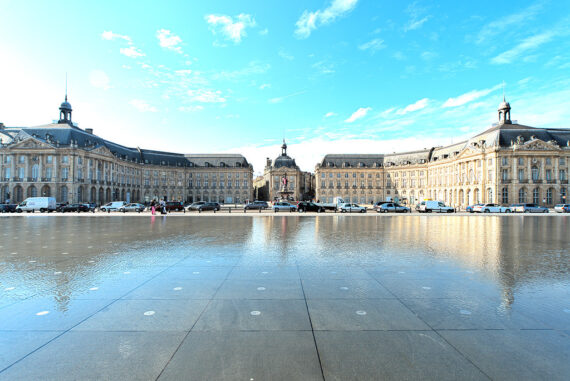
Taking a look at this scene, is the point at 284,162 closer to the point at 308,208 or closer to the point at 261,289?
the point at 308,208

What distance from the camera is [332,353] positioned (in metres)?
3.45

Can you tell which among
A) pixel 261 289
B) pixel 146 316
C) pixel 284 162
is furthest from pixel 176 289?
pixel 284 162

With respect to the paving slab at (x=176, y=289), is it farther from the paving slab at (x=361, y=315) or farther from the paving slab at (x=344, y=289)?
the paving slab at (x=361, y=315)

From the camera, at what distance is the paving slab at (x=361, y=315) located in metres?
4.19

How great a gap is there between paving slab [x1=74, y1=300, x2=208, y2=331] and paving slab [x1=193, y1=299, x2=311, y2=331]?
0.24 metres

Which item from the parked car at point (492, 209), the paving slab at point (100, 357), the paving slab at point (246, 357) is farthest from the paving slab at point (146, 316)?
the parked car at point (492, 209)

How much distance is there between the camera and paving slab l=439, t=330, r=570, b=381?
10.0 ft

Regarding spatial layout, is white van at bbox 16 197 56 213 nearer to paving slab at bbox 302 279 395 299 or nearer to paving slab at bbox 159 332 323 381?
paving slab at bbox 302 279 395 299

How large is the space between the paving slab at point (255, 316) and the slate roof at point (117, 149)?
7754cm

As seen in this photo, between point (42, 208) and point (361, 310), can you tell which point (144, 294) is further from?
point (42, 208)

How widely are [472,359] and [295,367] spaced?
2.17 m

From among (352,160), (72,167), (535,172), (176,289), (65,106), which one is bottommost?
(176,289)

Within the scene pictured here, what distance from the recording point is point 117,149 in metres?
80.2

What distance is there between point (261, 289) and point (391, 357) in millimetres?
3113
